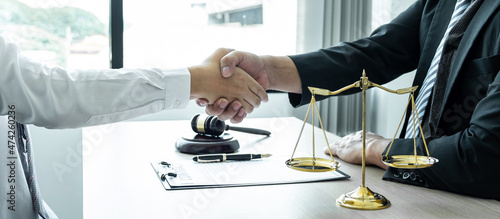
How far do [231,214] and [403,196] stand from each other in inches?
13.6

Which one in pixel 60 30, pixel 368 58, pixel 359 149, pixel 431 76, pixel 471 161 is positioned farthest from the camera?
pixel 60 30

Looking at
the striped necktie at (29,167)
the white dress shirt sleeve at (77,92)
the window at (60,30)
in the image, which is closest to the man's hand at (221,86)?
the white dress shirt sleeve at (77,92)

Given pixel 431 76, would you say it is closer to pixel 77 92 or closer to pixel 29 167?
pixel 77 92

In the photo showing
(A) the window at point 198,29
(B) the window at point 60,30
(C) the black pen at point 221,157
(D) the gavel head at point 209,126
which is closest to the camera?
(C) the black pen at point 221,157

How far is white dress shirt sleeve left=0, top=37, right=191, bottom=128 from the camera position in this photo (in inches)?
41.7

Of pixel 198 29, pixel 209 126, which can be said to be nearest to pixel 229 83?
pixel 209 126

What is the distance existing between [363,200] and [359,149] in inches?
14.8

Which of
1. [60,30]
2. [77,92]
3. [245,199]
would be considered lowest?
[245,199]

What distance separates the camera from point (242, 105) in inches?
63.8

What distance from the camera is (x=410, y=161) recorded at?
1.01m

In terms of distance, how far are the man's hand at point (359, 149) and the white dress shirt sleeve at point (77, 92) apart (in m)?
0.45

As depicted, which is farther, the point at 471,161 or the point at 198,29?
the point at 198,29

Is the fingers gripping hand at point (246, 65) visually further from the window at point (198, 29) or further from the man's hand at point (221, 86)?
the window at point (198, 29)

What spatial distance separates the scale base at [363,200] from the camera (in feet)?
2.98
